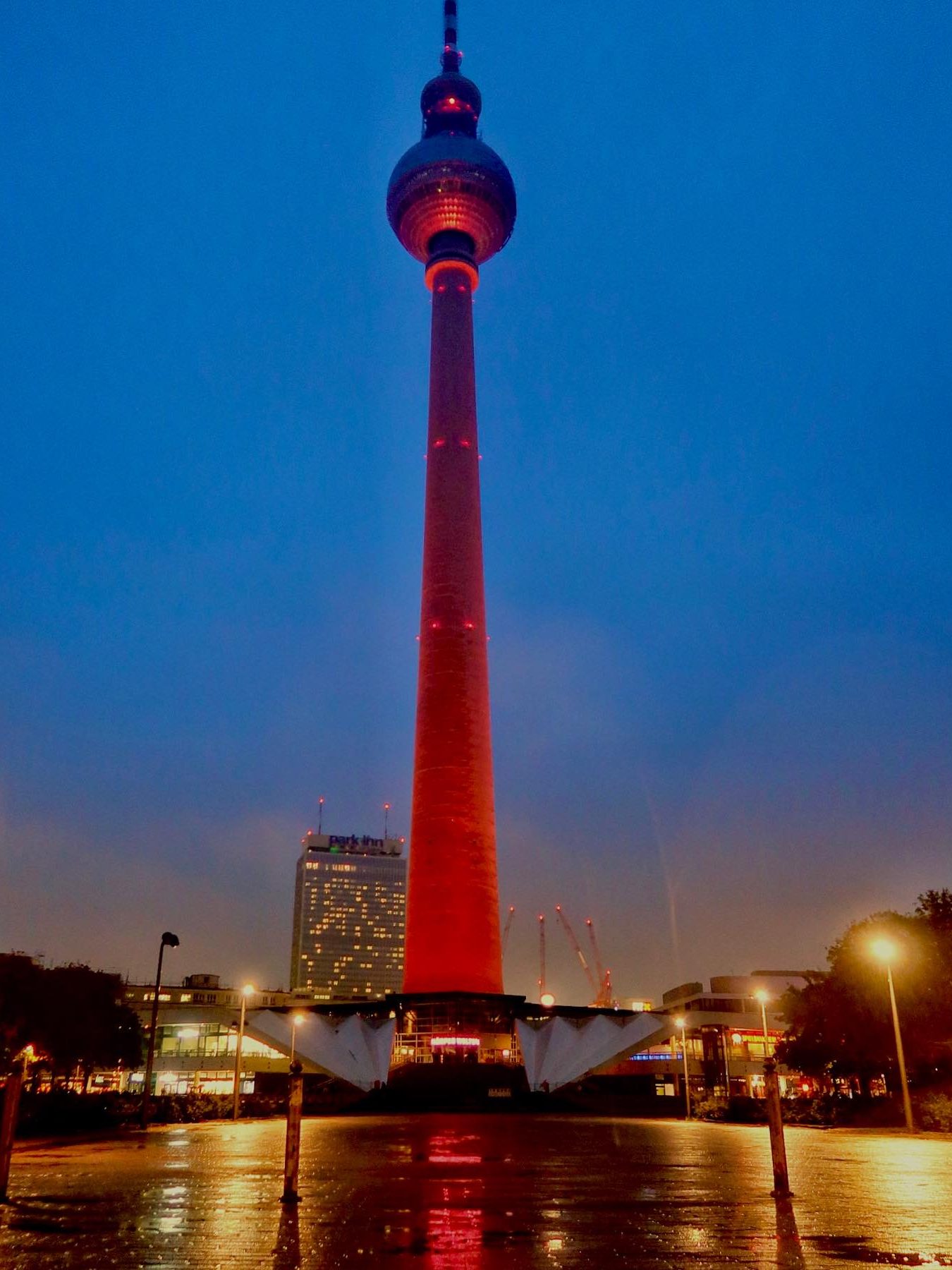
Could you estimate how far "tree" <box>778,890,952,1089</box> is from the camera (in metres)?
58.0

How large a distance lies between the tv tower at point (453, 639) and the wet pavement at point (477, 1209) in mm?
55998

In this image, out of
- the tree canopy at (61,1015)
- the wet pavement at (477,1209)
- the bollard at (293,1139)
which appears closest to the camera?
the wet pavement at (477,1209)

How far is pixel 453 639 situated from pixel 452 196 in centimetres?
5396

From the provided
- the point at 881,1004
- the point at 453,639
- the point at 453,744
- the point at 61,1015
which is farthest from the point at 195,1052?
the point at 881,1004

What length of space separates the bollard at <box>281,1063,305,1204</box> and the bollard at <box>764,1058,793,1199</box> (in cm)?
795

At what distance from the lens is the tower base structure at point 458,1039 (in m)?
83.1

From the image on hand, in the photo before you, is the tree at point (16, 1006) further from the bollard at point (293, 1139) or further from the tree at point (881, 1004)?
the bollard at point (293, 1139)

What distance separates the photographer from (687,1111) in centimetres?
6334

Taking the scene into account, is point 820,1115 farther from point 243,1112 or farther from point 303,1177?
point 303,1177

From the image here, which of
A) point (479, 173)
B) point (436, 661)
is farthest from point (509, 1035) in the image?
point (479, 173)

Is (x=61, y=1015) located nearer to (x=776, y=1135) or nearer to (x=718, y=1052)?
(x=776, y=1135)

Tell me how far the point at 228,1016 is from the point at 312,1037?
65196 mm

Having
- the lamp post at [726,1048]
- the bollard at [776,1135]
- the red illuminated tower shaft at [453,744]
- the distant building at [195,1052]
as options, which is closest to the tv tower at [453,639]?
the red illuminated tower shaft at [453,744]

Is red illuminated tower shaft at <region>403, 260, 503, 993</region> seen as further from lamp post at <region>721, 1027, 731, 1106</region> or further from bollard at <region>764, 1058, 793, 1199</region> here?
bollard at <region>764, 1058, 793, 1199</region>
